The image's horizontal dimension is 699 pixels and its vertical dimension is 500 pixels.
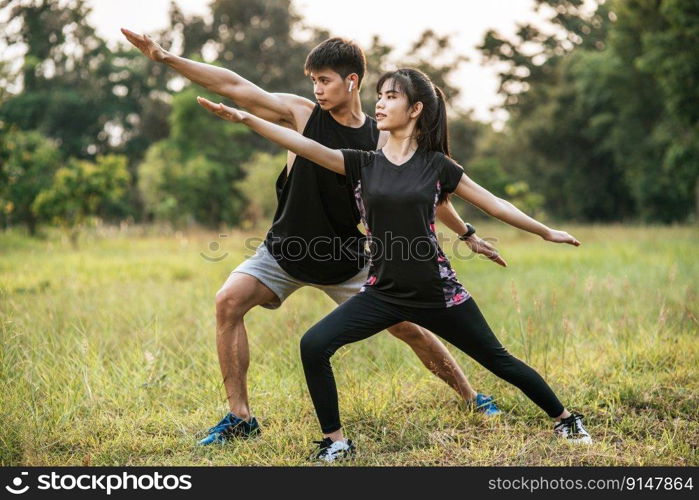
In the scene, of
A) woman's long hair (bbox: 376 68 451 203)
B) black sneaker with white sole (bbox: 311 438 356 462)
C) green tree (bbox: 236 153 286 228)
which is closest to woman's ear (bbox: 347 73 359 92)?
woman's long hair (bbox: 376 68 451 203)

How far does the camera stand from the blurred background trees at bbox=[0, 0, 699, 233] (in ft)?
89.0

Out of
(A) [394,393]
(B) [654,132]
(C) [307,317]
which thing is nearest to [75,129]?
(B) [654,132]

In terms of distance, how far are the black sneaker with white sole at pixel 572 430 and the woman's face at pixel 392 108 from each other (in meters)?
1.74

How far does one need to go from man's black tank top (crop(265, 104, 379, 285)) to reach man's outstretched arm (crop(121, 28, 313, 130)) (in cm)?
13

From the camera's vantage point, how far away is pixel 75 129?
39469mm

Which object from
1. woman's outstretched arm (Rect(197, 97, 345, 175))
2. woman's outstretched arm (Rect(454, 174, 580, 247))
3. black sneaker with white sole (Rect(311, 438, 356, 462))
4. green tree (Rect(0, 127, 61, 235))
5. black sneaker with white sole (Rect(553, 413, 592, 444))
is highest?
woman's outstretched arm (Rect(197, 97, 345, 175))

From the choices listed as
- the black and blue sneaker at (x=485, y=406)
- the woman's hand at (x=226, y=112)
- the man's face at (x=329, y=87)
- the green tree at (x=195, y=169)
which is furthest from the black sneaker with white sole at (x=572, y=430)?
the green tree at (x=195, y=169)

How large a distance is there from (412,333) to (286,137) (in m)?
1.35

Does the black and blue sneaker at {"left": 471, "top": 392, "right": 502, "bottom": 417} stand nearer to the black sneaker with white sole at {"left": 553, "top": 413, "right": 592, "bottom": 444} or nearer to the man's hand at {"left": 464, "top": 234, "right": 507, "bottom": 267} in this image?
the black sneaker with white sole at {"left": 553, "top": 413, "right": 592, "bottom": 444}

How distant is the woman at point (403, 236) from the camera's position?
3420 mm

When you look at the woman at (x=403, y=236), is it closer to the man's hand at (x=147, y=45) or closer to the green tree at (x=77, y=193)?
the man's hand at (x=147, y=45)

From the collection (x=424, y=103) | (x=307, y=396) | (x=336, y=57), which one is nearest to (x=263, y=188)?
(x=307, y=396)

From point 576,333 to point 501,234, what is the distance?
16051mm

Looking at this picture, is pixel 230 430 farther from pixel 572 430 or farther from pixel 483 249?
pixel 572 430
